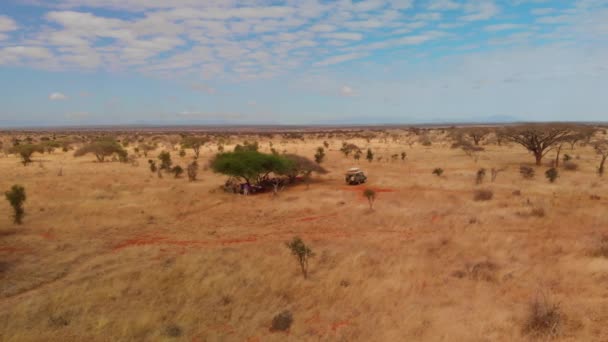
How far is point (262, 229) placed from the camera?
20859mm

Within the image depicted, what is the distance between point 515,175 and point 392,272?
27.1 meters

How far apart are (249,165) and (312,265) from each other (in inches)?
643

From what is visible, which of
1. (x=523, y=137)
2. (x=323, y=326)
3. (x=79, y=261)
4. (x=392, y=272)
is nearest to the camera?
(x=323, y=326)

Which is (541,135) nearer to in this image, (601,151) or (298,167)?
(601,151)

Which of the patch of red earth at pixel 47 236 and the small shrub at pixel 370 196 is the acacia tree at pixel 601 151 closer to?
the small shrub at pixel 370 196

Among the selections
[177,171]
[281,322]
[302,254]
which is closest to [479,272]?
[302,254]

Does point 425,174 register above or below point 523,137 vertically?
below

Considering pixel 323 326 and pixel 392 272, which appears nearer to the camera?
pixel 323 326

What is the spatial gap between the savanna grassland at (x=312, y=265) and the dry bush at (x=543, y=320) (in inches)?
1.6

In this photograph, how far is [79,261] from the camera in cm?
1577

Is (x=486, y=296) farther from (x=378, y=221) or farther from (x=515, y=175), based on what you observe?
(x=515, y=175)

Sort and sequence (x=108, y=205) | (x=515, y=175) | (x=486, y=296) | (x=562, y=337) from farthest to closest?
(x=515, y=175) < (x=108, y=205) < (x=486, y=296) < (x=562, y=337)

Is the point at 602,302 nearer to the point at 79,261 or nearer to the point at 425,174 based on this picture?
the point at 79,261

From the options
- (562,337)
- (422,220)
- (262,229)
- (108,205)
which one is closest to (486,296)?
(562,337)
